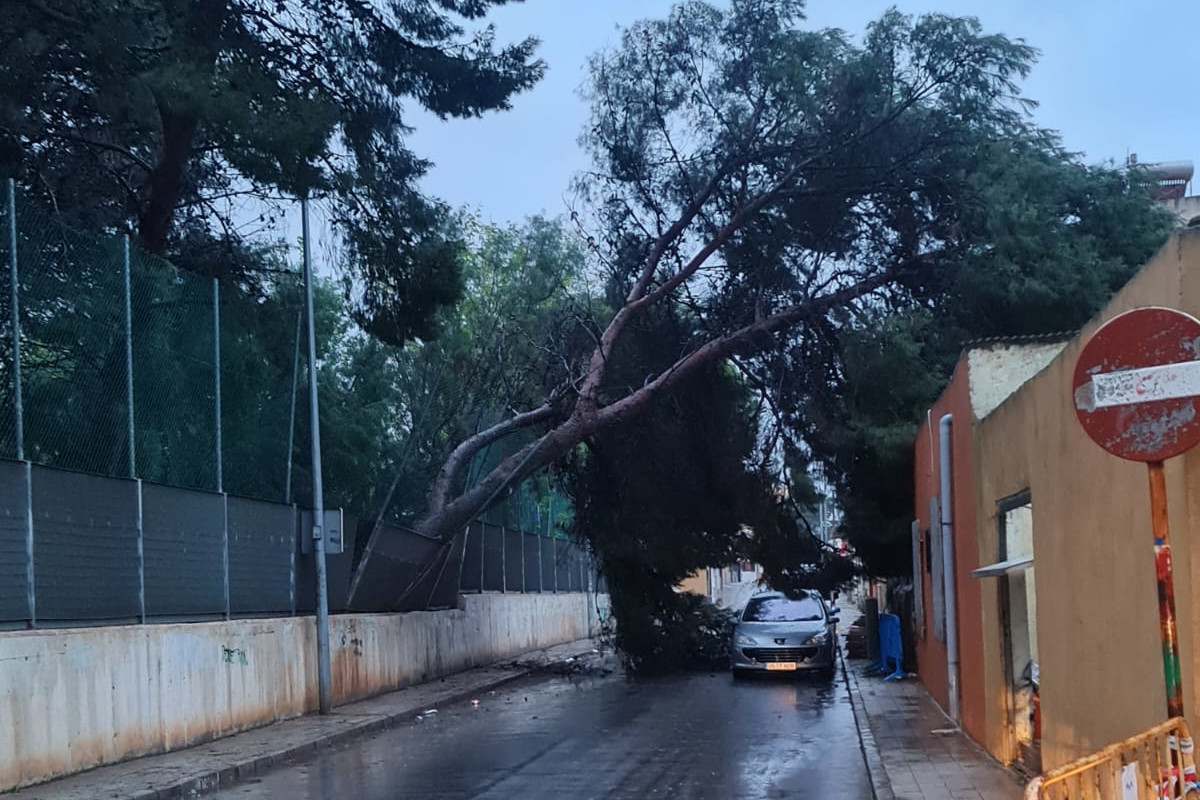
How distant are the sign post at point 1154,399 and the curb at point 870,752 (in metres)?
5.76

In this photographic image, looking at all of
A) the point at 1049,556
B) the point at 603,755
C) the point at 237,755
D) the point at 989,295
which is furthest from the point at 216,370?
the point at 989,295

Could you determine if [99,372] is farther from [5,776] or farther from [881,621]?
[881,621]

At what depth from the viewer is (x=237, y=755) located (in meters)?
14.0

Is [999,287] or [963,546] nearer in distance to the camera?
[963,546]

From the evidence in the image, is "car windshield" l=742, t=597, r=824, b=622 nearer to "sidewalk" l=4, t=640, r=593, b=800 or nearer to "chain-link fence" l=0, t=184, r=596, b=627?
"sidewalk" l=4, t=640, r=593, b=800

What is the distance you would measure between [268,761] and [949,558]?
8023mm

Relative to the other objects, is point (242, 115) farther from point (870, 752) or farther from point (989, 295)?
point (989, 295)

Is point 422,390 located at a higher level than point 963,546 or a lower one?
higher

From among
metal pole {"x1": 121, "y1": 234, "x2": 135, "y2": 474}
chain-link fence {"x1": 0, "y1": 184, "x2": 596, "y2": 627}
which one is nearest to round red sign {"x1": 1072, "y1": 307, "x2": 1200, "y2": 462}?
chain-link fence {"x1": 0, "y1": 184, "x2": 596, "y2": 627}

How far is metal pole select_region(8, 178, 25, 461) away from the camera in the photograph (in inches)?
489

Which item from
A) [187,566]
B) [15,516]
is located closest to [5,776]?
[15,516]

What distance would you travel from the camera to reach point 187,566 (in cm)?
1570

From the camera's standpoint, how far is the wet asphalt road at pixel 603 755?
453 inches

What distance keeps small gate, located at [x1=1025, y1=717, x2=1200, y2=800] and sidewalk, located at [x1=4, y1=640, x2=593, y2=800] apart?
Answer: 28.5ft
